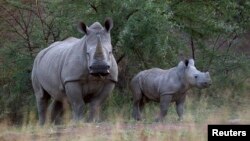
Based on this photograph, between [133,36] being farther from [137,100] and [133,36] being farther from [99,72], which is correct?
[99,72]

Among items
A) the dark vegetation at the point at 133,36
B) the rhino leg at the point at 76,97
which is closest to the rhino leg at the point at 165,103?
the dark vegetation at the point at 133,36

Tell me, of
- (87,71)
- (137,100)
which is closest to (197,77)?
(137,100)

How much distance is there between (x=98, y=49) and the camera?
10.2 m

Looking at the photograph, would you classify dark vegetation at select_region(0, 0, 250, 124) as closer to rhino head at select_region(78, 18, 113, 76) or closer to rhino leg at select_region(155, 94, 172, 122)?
rhino leg at select_region(155, 94, 172, 122)

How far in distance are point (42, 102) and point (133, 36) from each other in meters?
2.68

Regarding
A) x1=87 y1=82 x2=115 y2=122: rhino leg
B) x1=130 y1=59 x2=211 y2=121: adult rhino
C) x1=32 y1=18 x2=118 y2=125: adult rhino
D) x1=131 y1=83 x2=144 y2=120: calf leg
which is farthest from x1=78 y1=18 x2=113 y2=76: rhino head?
x1=131 y1=83 x2=144 y2=120: calf leg

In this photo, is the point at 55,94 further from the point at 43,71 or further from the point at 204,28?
the point at 204,28

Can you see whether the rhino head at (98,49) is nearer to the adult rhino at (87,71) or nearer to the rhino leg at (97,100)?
the adult rhino at (87,71)

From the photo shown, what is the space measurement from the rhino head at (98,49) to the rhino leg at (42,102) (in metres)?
2.82

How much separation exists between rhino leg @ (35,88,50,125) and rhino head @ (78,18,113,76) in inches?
111

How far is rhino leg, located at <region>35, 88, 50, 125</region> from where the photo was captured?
1326 cm

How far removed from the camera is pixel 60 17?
15.4 meters

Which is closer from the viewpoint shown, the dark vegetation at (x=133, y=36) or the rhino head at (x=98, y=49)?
the rhino head at (x=98, y=49)

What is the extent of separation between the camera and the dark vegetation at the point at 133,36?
47.0 ft
